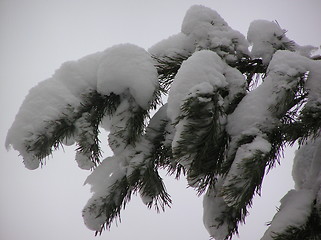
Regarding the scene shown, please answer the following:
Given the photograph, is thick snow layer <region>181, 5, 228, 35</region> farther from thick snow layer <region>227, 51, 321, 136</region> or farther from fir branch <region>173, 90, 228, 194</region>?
fir branch <region>173, 90, 228, 194</region>

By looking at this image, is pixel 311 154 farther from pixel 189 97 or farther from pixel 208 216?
pixel 189 97

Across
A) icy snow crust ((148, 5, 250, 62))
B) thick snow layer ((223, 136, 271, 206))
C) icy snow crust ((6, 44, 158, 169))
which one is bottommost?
thick snow layer ((223, 136, 271, 206))

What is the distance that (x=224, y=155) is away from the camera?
4.07ft

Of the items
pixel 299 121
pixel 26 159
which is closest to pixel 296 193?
pixel 299 121

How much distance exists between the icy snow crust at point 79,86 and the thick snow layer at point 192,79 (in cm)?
24

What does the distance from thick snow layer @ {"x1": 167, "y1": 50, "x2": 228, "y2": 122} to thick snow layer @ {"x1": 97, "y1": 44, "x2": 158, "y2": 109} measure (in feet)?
0.76

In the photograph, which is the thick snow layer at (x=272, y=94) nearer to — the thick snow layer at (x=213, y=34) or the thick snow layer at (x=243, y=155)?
the thick snow layer at (x=243, y=155)

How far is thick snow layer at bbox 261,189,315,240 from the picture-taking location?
1.18 m

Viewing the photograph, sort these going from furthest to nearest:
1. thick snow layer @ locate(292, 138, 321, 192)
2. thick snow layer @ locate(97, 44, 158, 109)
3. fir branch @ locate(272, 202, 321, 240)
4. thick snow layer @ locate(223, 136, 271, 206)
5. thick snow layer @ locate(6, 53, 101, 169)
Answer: thick snow layer @ locate(292, 138, 321, 192) < thick snow layer @ locate(97, 44, 158, 109) < thick snow layer @ locate(6, 53, 101, 169) < fir branch @ locate(272, 202, 321, 240) < thick snow layer @ locate(223, 136, 271, 206)

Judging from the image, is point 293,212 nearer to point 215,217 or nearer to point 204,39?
point 215,217

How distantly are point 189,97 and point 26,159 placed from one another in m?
0.83

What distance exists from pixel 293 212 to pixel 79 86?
49.4 inches

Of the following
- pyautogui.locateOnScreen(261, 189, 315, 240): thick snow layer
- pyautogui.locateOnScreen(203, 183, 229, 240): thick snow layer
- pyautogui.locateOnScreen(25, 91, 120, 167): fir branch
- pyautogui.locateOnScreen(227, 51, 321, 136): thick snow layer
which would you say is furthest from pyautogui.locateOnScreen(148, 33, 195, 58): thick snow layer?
pyautogui.locateOnScreen(261, 189, 315, 240): thick snow layer

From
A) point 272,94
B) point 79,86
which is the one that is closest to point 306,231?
point 272,94
